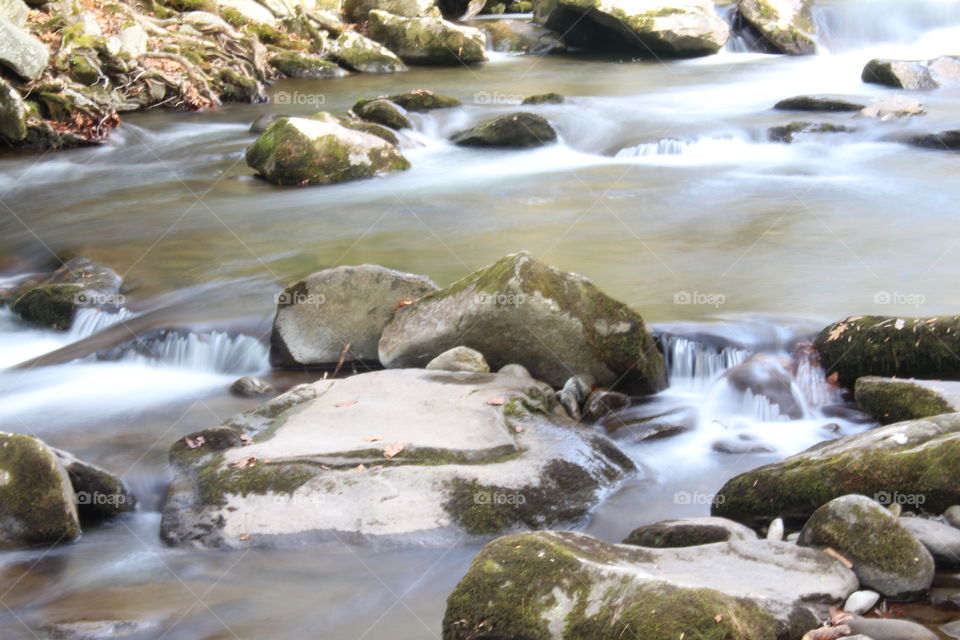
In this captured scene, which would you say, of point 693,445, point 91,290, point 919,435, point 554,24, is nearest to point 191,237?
point 91,290

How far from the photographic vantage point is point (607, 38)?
23188 mm

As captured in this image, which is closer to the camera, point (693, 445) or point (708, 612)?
point (708, 612)

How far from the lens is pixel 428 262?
30.6ft

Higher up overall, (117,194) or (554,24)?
(554,24)

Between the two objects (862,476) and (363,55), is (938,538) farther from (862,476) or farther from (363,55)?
(363,55)

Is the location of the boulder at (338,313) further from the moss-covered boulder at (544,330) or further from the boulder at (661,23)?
the boulder at (661,23)

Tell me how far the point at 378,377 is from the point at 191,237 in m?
4.86

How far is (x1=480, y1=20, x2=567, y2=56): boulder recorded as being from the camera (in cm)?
2333


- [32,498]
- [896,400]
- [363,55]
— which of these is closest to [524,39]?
[363,55]

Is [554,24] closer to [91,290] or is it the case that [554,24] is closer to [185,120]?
[185,120]

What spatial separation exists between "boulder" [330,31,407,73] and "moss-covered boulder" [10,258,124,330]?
42.1 ft

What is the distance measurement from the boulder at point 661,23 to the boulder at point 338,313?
15204 mm

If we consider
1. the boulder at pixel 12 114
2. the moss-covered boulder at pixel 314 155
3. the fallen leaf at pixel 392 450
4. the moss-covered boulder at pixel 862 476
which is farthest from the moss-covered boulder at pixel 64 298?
the boulder at pixel 12 114

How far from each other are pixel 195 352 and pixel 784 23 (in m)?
17.0
